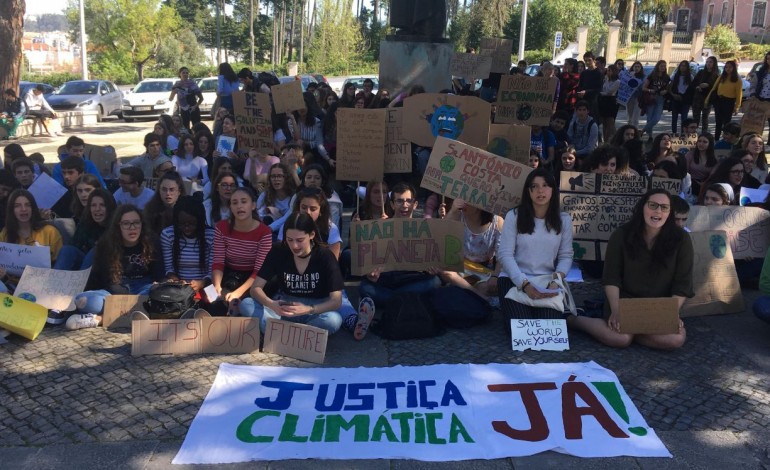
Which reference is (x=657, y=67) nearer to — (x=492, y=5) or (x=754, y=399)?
(x=754, y=399)

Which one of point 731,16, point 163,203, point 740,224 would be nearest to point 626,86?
point 740,224

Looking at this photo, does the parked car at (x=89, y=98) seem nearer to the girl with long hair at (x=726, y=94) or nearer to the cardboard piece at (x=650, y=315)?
the girl with long hair at (x=726, y=94)

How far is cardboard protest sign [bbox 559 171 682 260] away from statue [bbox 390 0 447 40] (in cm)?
605

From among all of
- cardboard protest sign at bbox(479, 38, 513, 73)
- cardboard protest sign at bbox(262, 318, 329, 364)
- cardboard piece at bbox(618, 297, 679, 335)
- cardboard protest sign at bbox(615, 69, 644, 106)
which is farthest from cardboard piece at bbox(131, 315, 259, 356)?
cardboard protest sign at bbox(615, 69, 644, 106)

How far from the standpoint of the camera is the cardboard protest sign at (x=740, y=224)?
264 inches

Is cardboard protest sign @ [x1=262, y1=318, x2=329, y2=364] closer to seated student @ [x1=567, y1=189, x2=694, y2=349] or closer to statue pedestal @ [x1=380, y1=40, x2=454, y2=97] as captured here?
seated student @ [x1=567, y1=189, x2=694, y2=349]

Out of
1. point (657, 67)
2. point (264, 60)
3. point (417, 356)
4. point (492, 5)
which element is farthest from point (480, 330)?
point (264, 60)

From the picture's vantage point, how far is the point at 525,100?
9.33 metres

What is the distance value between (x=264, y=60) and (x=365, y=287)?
63221 millimetres

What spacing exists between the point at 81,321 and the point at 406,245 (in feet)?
8.98

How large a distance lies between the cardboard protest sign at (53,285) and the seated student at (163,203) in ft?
2.64

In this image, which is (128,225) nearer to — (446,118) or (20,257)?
(20,257)

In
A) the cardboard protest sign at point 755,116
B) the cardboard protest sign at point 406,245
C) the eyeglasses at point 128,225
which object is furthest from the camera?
the cardboard protest sign at point 755,116

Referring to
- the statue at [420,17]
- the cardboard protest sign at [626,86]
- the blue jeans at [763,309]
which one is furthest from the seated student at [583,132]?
the blue jeans at [763,309]
